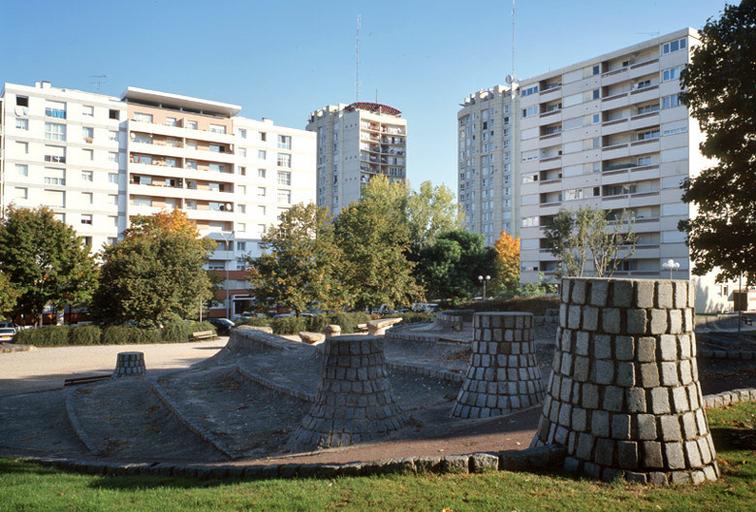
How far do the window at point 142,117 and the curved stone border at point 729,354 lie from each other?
55412 mm

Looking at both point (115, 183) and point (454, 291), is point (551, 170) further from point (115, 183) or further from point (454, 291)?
point (115, 183)

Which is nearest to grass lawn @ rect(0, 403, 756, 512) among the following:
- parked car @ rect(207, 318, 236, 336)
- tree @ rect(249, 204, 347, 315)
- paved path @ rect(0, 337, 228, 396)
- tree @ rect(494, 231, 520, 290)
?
paved path @ rect(0, 337, 228, 396)

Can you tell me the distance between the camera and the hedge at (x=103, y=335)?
3291 cm

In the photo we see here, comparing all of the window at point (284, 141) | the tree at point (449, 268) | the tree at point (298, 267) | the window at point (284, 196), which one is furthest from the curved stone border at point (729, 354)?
the window at point (284, 141)

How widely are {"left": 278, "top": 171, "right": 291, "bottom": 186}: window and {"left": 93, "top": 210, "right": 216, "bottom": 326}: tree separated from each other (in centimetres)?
2842

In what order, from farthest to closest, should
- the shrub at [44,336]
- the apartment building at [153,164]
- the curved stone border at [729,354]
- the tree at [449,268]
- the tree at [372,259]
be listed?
the tree at [449,268] → the apartment building at [153,164] → the tree at [372,259] → the shrub at [44,336] → the curved stone border at [729,354]

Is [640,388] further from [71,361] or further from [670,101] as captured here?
[670,101]

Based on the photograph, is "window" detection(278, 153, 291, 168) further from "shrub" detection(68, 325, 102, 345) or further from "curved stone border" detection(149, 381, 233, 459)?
"curved stone border" detection(149, 381, 233, 459)

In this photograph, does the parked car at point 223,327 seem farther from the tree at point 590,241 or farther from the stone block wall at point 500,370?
the stone block wall at point 500,370

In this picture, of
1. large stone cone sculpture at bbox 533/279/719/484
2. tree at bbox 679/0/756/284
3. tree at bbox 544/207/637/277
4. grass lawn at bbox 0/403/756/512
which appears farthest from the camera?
tree at bbox 544/207/637/277

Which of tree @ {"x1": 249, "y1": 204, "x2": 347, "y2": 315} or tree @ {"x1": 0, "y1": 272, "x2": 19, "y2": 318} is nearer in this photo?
tree @ {"x1": 0, "y1": 272, "x2": 19, "y2": 318}

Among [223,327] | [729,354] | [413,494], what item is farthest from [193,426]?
[223,327]

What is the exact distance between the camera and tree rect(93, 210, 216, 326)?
3516 cm

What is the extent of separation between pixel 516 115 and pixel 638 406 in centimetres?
8676
